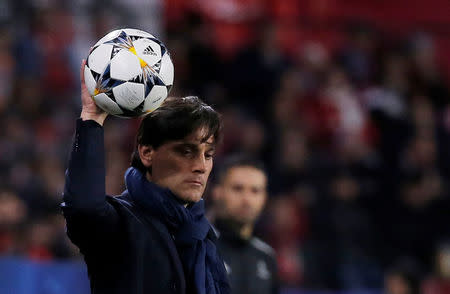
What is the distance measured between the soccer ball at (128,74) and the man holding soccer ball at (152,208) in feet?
0.15

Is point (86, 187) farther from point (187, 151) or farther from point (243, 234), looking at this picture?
point (243, 234)

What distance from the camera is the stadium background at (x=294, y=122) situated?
8.59 m

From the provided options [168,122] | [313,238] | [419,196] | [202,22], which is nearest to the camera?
[168,122]

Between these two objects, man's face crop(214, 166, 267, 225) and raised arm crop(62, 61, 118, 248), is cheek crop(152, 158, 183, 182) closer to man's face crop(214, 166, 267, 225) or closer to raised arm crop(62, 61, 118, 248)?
raised arm crop(62, 61, 118, 248)

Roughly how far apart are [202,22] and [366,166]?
2525mm

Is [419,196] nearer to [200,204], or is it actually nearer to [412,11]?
[412,11]

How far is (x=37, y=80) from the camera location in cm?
950

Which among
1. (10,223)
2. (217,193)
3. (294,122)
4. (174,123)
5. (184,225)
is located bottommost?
(10,223)

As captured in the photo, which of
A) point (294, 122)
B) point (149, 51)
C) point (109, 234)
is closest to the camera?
point (109, 234)

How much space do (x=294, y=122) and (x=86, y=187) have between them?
24.4 ft

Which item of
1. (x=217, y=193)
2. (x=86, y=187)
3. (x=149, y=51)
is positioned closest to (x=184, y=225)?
(x=86, y=187)

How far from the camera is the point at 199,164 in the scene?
10.5 feet

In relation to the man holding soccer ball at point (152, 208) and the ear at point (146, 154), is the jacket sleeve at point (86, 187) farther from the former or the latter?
the ear at point (146, 154)

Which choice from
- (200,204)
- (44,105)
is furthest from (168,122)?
(44,105)
